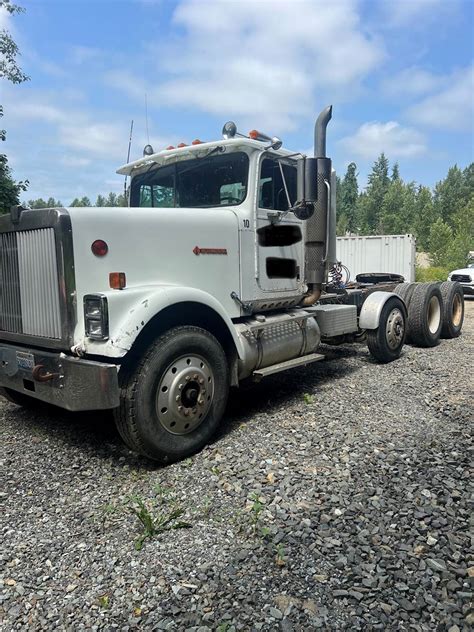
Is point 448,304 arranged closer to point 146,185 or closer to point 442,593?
point 146,185

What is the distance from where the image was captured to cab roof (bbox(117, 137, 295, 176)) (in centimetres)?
482

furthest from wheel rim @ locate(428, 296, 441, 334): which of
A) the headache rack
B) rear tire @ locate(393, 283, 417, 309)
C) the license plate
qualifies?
the license plate

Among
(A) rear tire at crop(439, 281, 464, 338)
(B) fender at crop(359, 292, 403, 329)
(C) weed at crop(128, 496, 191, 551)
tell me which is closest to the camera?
(C) weed at crop(128, 496, 191, 551)

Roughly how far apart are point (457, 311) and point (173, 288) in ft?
24.2

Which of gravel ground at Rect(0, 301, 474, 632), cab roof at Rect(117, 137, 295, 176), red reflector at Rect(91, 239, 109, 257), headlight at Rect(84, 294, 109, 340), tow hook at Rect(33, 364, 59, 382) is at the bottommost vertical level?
gravel ground at Rect(0, 301, 474, 632)

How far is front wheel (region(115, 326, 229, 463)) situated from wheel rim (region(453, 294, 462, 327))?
6.67 m

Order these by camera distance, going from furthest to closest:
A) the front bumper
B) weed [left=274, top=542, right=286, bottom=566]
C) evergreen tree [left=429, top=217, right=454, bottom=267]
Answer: evergreen tree [left=429, top=217, right=454, bottom=267], the front bumper, weed [left=274, top=542, right=286, bottom=566]

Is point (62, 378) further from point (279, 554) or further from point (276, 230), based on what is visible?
point (276, 230)

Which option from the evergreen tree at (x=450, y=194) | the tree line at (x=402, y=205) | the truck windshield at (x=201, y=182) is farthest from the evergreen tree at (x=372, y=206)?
the truck windshield at (x=201, y=182)

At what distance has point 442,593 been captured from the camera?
238cm

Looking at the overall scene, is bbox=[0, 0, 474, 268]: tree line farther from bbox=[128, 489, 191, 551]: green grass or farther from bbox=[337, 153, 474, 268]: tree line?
bbox=[128, 489, 191, 551]: green grass

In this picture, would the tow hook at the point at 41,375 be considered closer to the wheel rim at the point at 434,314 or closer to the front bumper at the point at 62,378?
the front bumper at the point at 62,378

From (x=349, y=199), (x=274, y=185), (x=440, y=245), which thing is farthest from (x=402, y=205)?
(x=274, y=185)

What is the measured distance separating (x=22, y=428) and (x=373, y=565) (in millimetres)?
3482
